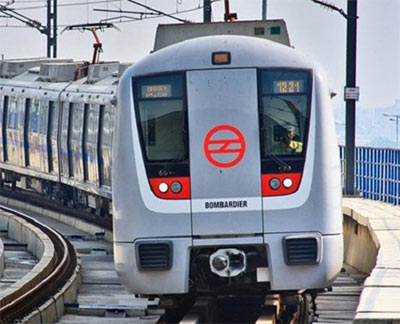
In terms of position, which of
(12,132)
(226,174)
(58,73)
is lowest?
(12,132)

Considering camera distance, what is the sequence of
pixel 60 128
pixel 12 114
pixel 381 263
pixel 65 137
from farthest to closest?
pixel 12 114, pixel 60 128, pixel 65 137, pixel 381 263

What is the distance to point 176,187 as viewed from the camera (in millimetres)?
15195

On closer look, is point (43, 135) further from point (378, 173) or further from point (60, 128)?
point (378, 173)

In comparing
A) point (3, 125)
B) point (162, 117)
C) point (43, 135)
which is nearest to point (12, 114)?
point (3, 125)

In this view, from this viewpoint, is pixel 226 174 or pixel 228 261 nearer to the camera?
pixel 226 174

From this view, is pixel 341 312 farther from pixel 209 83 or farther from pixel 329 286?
pixel 209 83

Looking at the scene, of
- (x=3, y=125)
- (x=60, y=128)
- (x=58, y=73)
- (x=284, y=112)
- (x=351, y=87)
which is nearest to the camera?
(x=284, y=112)

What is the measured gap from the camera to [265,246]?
49.8ft

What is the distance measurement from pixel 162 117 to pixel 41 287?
14.3 ft

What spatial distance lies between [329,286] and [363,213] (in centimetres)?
849

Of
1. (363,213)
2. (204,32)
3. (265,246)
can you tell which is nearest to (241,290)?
(265,246)

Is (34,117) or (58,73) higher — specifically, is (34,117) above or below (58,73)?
below

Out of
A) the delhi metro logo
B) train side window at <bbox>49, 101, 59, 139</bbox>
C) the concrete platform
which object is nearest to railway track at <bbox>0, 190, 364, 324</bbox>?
the concrete platform

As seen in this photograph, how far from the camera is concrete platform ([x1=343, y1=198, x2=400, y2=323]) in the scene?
12445 mm
